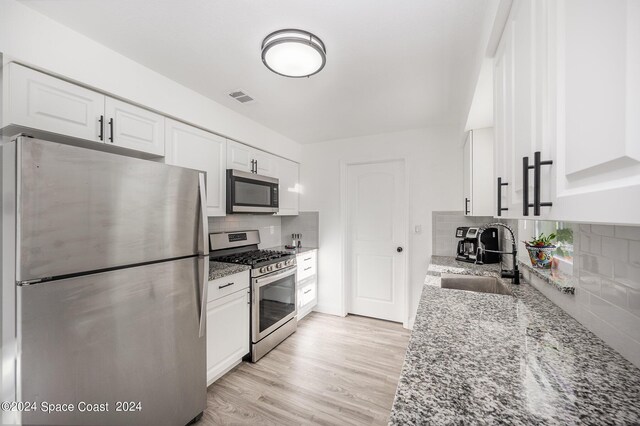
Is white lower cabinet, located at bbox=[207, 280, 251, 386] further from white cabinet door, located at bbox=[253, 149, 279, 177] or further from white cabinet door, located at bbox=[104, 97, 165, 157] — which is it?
white cabinet door, located at bbox=[253, 149, 279, 177]

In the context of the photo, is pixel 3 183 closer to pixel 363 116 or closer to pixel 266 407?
pixel 266 407

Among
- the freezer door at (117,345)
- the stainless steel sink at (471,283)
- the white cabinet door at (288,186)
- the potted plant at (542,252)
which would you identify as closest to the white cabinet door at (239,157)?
the white cabinet door at (288,186)

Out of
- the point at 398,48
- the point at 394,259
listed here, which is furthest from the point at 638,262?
the point at 394,259

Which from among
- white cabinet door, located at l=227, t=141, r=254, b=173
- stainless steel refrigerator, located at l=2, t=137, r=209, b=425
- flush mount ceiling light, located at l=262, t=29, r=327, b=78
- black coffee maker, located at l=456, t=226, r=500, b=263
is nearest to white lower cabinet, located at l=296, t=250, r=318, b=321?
white cabinet door, located at l=227, t=141, r=254, b=173

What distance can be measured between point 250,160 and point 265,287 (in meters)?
1.36

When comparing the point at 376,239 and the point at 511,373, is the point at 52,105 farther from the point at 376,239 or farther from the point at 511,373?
the point at 376,239

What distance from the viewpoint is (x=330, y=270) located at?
3.55 m

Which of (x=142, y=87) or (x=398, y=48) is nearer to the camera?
(x=398, y=48)

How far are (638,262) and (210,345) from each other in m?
2.33

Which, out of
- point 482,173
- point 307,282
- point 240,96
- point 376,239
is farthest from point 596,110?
point 307,282

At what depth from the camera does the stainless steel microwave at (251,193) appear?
98.0 inches

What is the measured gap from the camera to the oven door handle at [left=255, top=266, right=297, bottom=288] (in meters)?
2.41

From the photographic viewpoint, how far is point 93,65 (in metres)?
1.52

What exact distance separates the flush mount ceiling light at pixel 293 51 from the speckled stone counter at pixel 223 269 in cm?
154
